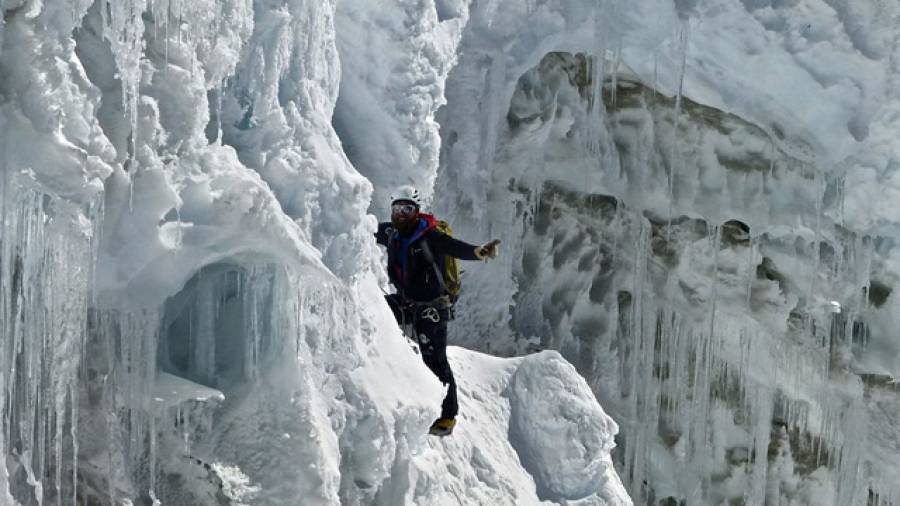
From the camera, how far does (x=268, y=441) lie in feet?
19.6

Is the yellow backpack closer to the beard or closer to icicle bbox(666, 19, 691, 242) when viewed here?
the beard

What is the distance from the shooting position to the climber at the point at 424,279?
7348mm

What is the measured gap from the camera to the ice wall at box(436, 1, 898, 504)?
10641mm

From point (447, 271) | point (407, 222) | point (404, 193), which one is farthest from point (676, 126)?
point (407, 222)

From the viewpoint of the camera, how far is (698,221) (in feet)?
38.9

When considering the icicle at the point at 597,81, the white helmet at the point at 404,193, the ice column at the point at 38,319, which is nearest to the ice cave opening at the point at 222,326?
the ice column at the point at 38,319

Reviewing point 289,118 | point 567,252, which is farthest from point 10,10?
point 567,252

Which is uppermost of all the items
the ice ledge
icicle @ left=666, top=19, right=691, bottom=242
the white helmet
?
icicle @ left=666, top=19, right=691, bottom=242

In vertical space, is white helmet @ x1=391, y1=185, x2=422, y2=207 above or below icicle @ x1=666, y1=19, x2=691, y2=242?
below

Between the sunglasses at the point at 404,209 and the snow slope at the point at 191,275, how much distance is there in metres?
0.47

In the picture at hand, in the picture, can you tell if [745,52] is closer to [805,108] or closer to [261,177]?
[805,108]

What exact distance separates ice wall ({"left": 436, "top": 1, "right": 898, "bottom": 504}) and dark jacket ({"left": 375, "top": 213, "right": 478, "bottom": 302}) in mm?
3394

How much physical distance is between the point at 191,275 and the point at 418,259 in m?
2.03

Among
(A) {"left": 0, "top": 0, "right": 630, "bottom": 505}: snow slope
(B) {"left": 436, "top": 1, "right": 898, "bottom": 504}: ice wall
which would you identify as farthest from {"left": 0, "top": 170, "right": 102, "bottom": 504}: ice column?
(B) {"left": 436, "top": 1, "right": 898, "bottom": 504}: ice wall
